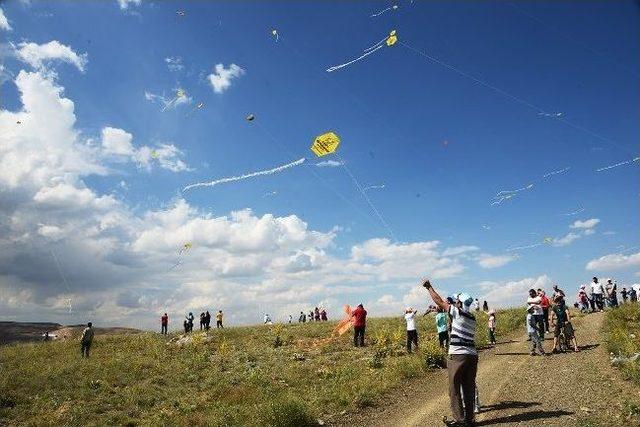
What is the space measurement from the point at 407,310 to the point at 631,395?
9.78 meters

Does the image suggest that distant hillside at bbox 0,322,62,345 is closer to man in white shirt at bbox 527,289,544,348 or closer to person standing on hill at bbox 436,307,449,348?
person standing on hill at bbox 436,307,449,348

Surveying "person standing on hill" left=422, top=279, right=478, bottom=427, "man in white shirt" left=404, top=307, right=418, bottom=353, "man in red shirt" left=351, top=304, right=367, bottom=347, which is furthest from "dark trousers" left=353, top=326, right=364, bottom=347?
"person standing on hill" left=422, top=279, right=478, bottom=427

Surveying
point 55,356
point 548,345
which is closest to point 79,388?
point 55,356

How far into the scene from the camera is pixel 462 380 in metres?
8.72

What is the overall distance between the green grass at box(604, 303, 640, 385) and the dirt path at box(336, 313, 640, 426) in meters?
0.35

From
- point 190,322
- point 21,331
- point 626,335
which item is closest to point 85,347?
point 190,322

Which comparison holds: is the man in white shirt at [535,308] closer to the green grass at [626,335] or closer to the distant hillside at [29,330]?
the green grass at [626,335]

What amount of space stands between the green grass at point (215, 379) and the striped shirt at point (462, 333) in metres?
5.07

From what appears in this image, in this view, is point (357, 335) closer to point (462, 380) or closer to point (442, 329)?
point (442, 329)

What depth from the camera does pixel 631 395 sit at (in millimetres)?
10781

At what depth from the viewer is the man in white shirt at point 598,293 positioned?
28734 millimetres

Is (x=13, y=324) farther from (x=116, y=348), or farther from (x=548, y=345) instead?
(x=548, y=345)

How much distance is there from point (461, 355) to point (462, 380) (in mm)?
511

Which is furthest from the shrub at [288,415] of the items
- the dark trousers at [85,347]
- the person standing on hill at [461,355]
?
the dark trousers at [85,347]
